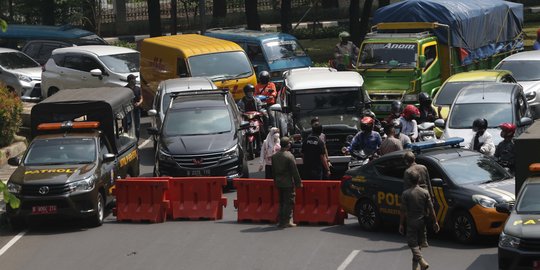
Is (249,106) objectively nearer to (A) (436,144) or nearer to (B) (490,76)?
(B) (490,76)

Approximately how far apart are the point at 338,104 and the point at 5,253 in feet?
27.2

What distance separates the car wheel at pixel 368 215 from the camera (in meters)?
17.7

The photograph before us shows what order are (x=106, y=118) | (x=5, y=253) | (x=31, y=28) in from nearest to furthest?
1. (x=5, y=253)
2. (x=106, y=118)
3. (x=31, y=28)

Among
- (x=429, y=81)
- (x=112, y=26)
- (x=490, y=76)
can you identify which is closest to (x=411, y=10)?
Result: (x=429, y=81)

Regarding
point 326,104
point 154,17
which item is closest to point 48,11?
point 154,17

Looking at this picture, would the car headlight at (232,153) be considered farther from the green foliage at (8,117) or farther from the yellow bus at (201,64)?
the green foliage at (8,117)

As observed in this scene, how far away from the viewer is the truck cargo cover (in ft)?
101

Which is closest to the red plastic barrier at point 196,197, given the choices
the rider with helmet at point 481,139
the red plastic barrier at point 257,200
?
the red plastic barrier at point 257,200

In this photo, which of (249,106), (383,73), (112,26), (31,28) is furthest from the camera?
(112,26)

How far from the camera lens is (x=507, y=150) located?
19.5 m

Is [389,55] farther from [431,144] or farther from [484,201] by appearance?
[484,201]

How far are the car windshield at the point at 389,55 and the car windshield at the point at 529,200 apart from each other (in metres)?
14.0

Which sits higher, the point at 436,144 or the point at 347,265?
the point at 436,144

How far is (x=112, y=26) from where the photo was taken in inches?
2256
